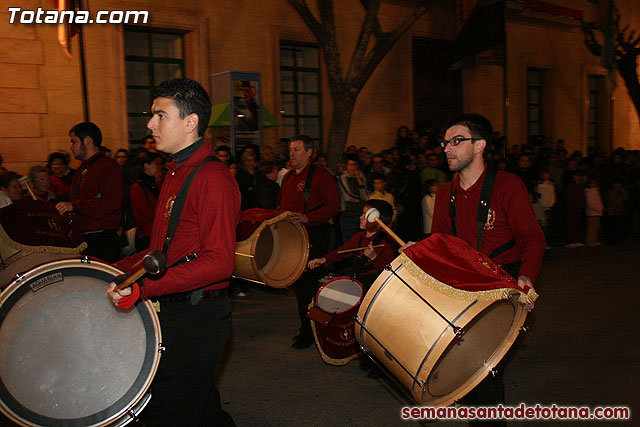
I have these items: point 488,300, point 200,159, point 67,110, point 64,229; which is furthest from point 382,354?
point 67,110

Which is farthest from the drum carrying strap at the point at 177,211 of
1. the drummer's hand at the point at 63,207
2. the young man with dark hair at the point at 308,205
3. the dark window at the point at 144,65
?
the dark window at the point at 144,65

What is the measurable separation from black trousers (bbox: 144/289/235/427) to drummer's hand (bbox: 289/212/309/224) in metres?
2.82

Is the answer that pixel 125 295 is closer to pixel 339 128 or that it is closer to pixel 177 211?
pixel 177 211

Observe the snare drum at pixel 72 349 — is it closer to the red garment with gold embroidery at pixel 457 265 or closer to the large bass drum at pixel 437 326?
the large bass drum at pixel 437 326

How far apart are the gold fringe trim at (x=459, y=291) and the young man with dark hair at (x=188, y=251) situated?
0.95m

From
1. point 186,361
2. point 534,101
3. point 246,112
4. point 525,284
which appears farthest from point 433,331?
point 534,101

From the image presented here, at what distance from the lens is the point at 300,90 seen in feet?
48.1

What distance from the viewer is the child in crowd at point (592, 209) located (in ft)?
40.9

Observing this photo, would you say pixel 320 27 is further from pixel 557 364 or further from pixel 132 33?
pixel 557 364

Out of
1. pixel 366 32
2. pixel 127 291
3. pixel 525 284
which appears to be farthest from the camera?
pixel 366 32

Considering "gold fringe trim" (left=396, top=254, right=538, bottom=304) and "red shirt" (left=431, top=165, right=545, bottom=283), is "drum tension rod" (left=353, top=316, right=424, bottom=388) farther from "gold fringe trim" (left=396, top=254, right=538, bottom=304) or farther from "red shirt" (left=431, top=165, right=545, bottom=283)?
"red shirt" (left=431, top=165, right=545, bottom=283)

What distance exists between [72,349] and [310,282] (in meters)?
3.30

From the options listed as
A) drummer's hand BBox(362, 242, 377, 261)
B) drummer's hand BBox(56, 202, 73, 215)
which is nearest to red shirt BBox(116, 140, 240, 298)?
drummer's hand BBox(56, 202, 73, 215)

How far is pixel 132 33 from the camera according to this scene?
39.0 feet
